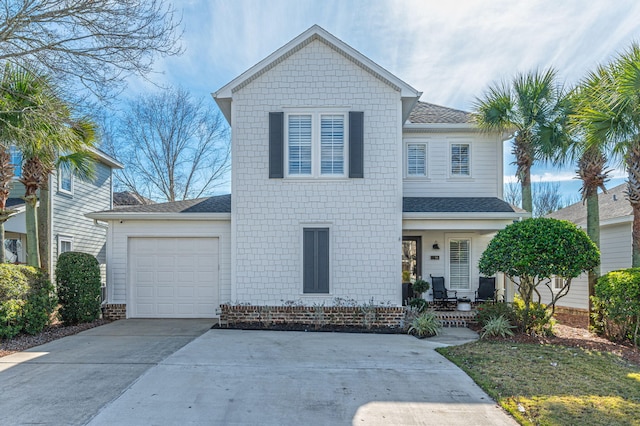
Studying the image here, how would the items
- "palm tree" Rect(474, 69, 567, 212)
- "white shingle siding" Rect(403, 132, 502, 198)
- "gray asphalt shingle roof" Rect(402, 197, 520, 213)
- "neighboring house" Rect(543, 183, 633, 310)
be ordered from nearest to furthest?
"gray asphalt shingle roof" Rect(402, 197, 520, 213) → "neighboring house" Rect(543, 183, 633, 310) → "palm tree" Rect(474, 69, 567, 212) → "white shingle siding" Rect(403, 132, 502, 198)

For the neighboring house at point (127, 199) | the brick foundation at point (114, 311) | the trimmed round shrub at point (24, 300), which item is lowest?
the brick foundation at point (114, 311)

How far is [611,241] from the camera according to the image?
13078 mm

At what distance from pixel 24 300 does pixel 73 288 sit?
64.4 inches

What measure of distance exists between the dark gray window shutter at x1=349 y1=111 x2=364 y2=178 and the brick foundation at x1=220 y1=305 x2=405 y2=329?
3352mm

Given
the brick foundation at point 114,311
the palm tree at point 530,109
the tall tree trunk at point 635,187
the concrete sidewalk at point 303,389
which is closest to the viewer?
the concrete sidewalk at point 303,389

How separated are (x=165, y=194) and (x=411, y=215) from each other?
62.5 ft

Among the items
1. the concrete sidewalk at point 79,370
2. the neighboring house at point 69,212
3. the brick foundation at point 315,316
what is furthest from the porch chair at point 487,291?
the neighboring house at point 69,212

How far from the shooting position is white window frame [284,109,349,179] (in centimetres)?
1074

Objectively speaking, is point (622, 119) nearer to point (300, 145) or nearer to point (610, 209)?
point (610, 209)

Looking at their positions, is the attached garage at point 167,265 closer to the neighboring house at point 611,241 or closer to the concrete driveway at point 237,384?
the concrete driveway at point 237,384

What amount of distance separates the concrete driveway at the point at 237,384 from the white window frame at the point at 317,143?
402 cm

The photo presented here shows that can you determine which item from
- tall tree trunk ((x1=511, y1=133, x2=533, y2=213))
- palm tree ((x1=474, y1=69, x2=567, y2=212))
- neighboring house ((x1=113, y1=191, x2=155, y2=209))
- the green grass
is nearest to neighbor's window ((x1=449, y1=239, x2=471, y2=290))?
tall tree trunk ((x1=511, y1=133, x2=533, y2=213))

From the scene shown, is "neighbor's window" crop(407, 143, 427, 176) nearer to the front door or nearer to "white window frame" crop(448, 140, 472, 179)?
"white window frame" crop(448, 140, 472, 179)

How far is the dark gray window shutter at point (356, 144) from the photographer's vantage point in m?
10.7
